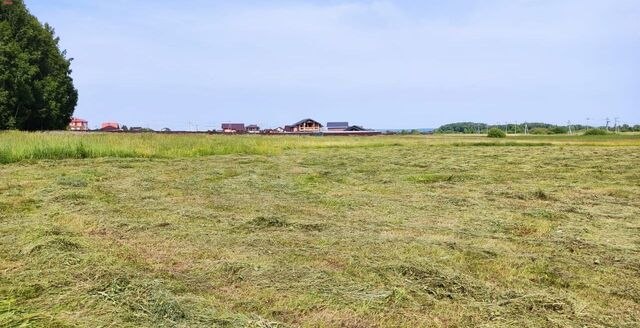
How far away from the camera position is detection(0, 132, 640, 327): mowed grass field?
2.47m

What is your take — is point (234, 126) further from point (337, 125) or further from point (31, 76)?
point (31, 76)

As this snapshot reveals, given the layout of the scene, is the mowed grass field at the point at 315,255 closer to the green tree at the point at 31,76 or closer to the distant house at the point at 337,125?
the green tree at the point at 31,76

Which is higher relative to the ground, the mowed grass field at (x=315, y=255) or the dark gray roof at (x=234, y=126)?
the dark gray roof at (x=234, y=126)

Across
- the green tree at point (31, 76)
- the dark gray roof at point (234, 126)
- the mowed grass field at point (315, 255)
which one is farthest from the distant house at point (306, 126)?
the mowed grass field at point (315, 255)

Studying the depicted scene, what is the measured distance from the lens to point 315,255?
366 centimetres

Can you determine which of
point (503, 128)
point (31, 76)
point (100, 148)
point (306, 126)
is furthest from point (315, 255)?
point (503, 128)

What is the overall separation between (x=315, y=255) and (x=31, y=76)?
29.5 m

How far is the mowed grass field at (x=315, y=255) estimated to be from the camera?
97.3 inches

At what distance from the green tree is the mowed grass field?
20411 mm

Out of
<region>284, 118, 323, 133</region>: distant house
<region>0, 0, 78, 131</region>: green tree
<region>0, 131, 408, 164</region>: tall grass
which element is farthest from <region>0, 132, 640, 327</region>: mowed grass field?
<region>284, 118, 323, 133</region>: distant house

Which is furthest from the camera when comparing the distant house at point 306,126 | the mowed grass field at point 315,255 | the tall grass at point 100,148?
the distant house at point 306,126

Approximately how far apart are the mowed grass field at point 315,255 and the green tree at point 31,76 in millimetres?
20411

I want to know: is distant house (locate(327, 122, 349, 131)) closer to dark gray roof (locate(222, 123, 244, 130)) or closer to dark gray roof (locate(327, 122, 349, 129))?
dark gray roof (locate(327, 122, 349, 129))

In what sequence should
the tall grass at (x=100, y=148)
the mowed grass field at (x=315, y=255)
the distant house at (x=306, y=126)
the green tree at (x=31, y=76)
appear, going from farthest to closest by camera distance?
the distant house at (x=306, y=126), the green tree at (x=31, y=76), the tall grass at (x=100, y=148), the mowed grass field at (x=315, y=255)
